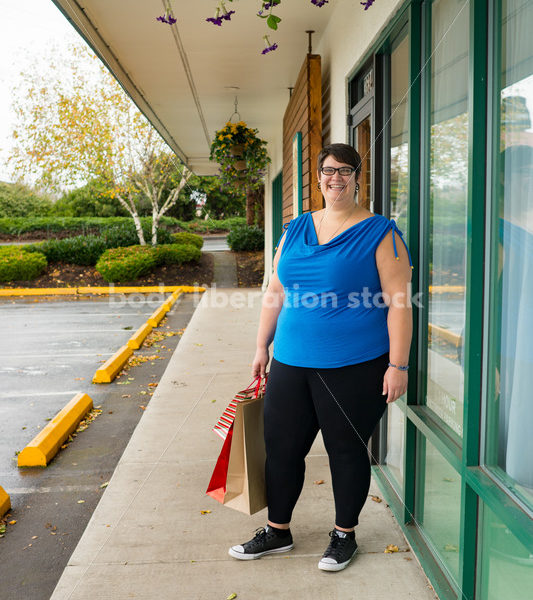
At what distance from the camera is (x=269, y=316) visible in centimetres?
270

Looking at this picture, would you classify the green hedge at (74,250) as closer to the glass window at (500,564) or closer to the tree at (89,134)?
the tree at (89,134)

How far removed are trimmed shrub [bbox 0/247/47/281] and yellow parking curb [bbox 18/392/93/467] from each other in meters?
12.3

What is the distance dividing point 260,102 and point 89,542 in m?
7.33

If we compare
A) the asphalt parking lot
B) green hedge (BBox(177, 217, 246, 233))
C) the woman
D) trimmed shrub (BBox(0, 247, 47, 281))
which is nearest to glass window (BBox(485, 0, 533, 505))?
the woman

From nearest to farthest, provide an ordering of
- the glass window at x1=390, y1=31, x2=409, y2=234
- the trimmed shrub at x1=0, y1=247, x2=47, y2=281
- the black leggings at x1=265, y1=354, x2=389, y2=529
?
the black leggings at x1=265, y1=354, x2=389, y2=529 < the glass window at x1=390, y1=31, x2=409, y2=234 < the trimmed shrub at x1=0, y1=247, x2=47, y2=281

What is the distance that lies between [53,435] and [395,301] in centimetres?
322

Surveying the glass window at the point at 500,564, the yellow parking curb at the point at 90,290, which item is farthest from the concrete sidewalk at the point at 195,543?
the yellow parking curb at the point at 90,290

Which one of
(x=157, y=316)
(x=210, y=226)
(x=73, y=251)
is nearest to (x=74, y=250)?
(x=73, y=251)

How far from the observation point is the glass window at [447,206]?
7.57ft

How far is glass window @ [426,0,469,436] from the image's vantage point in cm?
231

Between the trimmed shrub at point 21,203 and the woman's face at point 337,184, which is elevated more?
the trimmed shrub at point 21,203

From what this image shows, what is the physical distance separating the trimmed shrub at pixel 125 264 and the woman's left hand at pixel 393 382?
47.7ft

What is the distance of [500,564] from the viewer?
1.95 meters

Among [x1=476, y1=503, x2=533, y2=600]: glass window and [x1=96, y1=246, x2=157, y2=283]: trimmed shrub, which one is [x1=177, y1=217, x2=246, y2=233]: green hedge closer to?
[x1=96, y1=246, x2=157, y2=283]: trimmed shrub
